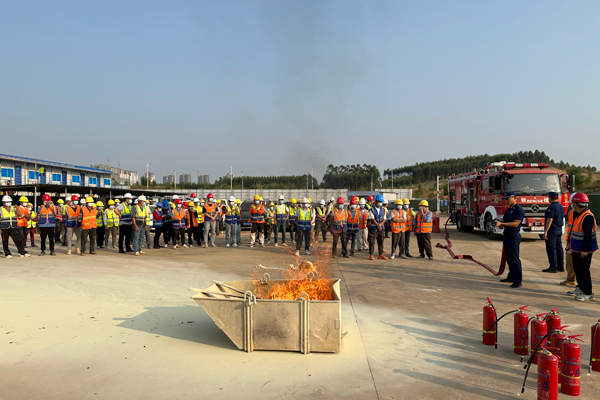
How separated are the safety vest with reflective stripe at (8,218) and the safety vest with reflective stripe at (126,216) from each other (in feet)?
10.2

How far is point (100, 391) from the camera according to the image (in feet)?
12.9

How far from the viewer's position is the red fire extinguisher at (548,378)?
3.53 m

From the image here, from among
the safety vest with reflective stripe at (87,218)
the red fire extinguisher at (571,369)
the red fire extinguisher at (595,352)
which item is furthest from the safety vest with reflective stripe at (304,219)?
the red fire extinguisher at (571,369)

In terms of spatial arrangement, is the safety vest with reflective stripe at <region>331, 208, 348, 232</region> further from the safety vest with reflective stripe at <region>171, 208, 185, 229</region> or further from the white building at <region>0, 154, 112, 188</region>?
the white building at <region>0, 154, 112, 188</region>

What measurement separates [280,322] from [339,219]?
8.00 metres

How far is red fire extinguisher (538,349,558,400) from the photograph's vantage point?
139 inches

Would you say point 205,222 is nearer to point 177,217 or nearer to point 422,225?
point 177,217

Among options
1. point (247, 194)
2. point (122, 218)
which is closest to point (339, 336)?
point (122, 218)

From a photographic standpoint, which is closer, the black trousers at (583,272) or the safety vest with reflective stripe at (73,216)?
the black trousers at (583,272)

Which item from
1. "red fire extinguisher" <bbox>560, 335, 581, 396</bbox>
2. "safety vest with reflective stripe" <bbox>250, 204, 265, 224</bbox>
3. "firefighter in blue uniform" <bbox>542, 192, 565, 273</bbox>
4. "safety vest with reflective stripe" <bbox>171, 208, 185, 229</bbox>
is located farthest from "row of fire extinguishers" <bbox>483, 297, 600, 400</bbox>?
"safety vest with reflective stripe" <bbox>171, 208, 185, 229</bbox>

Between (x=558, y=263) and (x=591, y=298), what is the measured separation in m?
3.51

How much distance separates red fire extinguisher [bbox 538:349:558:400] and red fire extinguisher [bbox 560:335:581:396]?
0.42 m

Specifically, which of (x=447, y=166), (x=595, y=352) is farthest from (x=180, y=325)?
(x=447, y=166)

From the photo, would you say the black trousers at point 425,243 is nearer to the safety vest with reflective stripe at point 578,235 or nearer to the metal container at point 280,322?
the safety vest with reflective stripe at point 578,235
